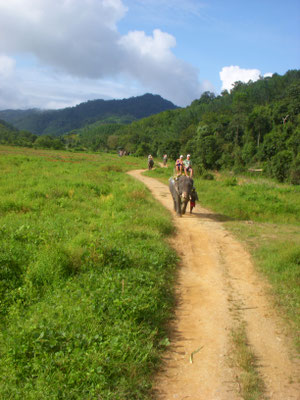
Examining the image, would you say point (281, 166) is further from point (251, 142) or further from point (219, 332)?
point (219, 332)

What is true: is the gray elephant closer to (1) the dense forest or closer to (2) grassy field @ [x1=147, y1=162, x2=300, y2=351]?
(2) grassy field @ [x1=147, y1=162, x2=300, y2=351]

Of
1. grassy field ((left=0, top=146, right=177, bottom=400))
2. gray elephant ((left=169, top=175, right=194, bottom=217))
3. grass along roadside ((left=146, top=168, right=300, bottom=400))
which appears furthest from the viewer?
gray elephant ((left=169, top=175, right=194, bottom=217))

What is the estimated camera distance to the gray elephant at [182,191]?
34.8 feet

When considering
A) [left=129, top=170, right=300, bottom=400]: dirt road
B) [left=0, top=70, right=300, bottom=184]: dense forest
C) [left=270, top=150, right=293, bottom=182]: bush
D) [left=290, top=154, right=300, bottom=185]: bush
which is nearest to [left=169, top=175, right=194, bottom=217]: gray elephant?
[left=129, top=170, right=300, bottom=400]: dirt road

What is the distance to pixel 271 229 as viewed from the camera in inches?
375

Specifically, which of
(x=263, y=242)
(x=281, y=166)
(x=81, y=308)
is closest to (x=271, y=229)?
(x=263, y=242)

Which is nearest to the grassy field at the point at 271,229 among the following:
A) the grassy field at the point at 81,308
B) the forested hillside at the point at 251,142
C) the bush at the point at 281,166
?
the grassy field at the point at 81,308

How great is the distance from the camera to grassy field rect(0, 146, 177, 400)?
3330mm

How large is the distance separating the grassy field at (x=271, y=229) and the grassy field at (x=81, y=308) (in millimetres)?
1862

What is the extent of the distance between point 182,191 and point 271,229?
298 centimetres

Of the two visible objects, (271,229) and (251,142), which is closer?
(271,229)

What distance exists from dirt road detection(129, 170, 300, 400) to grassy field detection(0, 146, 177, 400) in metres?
0.27

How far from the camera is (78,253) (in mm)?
5777

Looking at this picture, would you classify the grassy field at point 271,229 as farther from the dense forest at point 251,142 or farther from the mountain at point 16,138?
the mountain at point 16,138
